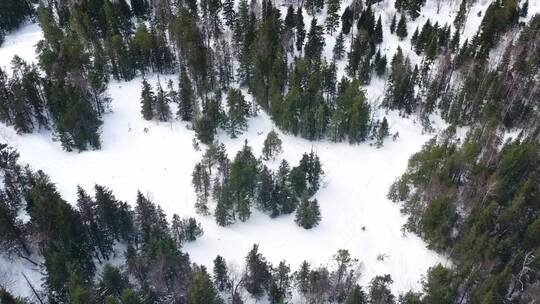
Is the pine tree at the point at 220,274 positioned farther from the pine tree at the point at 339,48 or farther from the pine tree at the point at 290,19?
the pine tree at the point at 290,19

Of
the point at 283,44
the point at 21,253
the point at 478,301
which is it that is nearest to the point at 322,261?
the point at 478,301

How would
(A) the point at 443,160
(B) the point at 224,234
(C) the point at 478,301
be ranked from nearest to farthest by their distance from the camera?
(C) the point at 478,301 < (B) the point at 224,234 < (A) the point at 443,160

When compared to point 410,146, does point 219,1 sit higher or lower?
higher

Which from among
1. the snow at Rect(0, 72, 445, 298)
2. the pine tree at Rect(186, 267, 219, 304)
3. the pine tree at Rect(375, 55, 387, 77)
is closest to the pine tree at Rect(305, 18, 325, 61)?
the pine tree at Rect(375, 55, 387, 77)

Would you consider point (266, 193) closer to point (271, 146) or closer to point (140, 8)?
point (271, 146)

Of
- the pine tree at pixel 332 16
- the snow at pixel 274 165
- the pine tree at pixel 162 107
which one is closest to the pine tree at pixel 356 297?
the snow at pixel 274 165

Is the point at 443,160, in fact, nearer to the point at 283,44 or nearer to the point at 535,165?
the point at 535,165

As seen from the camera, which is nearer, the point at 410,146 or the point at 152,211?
the point at 152,211

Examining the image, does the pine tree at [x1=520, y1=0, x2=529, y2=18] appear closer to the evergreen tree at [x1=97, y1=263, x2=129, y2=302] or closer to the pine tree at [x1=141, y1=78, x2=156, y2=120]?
the pine tree at [x1=141, y1=78, x2=156, y2=120]
